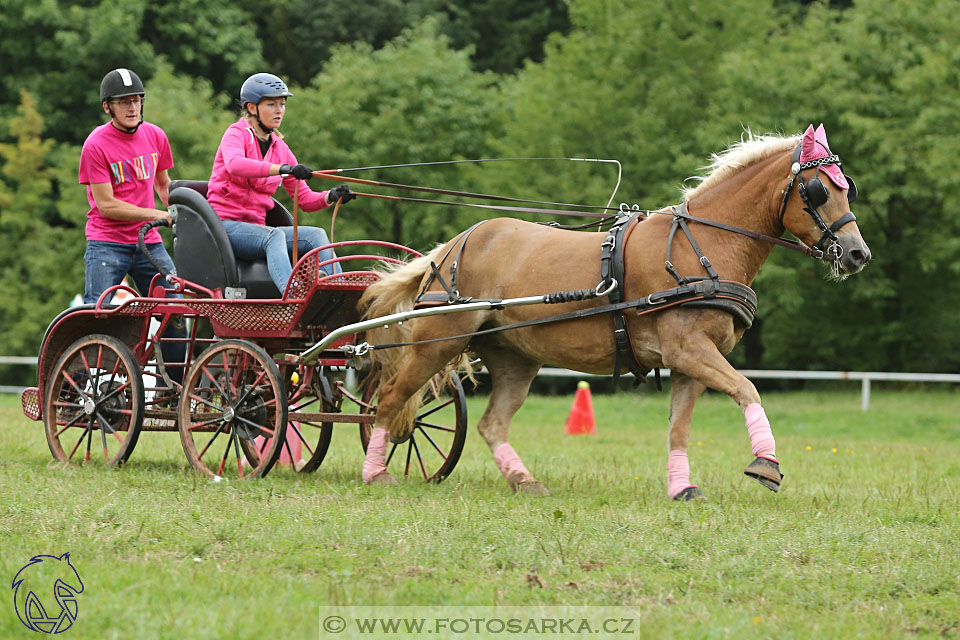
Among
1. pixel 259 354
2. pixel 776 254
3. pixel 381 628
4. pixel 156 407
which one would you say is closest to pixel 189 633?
pixel 381 628

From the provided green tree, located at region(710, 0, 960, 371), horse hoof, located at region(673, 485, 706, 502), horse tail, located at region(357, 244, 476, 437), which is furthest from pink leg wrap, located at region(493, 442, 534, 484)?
green tree, located at region(710, 0, 960, 371)

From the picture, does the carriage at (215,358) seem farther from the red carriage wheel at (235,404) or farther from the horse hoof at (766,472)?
the horse hoof at (766,472)

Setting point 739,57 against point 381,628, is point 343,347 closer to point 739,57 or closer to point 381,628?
point 381,628

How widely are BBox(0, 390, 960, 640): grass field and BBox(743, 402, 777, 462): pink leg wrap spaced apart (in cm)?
33

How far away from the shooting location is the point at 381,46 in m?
38.1

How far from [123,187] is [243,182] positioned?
899 millimetres

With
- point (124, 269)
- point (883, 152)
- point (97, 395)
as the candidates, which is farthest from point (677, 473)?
point (883, 152)

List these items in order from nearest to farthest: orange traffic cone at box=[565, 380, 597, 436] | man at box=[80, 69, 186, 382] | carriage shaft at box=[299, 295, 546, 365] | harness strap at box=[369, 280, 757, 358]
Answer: harness strap at box=[369, 280, 757, 358]
carriage shaft at box=[299, 295, 546, 365]
man at box=[80, 69, 186, 382]
orange traffic cone at box=[565, 380, 597, 436]

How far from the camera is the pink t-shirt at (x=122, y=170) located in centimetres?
780

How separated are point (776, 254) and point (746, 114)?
3061 millimetres

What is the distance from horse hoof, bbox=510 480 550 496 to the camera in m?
7.17

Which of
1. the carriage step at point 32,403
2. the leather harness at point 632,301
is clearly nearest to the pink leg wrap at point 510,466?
the leather harness at point 632,301

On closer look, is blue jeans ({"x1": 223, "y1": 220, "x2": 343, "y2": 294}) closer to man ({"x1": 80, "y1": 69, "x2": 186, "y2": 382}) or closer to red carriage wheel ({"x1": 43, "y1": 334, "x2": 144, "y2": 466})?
man ({"x1": 80, "y1": 69, "x2": 186, "y2": 382})

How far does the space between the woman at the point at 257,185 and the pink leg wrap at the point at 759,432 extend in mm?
2802
